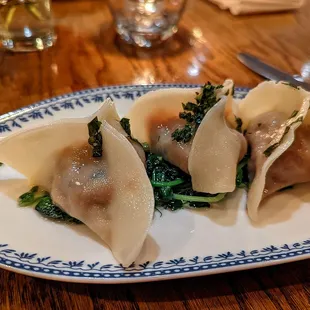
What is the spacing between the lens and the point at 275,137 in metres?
1.05

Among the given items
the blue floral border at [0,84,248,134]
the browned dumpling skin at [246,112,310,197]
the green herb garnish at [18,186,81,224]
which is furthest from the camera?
the blue floral border at [0,84,248,134]

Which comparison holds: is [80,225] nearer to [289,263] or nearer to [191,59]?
[289,263]

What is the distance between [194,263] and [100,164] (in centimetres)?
27

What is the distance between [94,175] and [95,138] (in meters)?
0.07

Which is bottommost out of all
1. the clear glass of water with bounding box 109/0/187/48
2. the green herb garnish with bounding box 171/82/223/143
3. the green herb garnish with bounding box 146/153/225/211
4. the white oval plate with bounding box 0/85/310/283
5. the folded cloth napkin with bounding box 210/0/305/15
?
the folded cloth napkin with bounding box 210/0/305/15

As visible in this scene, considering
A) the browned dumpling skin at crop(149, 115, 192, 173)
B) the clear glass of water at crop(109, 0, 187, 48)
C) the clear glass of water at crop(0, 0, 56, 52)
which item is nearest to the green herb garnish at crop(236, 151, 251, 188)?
the browned dumpling skin at crop(149, 115, 192, 173)

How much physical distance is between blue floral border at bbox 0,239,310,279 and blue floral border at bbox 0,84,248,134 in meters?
0.40

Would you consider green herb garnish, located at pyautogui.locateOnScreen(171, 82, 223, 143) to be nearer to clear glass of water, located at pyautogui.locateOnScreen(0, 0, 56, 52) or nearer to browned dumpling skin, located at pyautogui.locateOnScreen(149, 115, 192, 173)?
browned dumpling skin, located at pyautogui.locateOnScreen(149, 115, 192, 173)

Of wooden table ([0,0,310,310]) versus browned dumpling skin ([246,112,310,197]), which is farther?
browned dumpling skin ([246,112,310,197])

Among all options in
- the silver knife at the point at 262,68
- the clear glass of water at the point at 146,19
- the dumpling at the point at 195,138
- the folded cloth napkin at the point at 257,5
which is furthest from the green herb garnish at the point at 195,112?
the folded cloth napkin at the point at 257,5

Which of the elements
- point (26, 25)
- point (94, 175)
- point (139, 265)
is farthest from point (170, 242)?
point (26, 25)

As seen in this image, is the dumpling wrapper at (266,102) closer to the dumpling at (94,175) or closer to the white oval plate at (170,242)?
the white oval plate at (170,242)

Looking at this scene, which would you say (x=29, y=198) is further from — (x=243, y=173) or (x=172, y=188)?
(x=243, y=173)

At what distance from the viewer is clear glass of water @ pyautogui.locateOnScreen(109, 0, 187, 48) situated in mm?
1929
